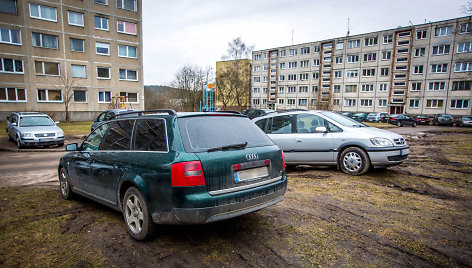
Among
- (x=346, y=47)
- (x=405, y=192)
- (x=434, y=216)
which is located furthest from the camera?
(x=346, y=47)

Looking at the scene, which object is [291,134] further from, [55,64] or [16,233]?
[55,64]

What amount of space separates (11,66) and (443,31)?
62.9m

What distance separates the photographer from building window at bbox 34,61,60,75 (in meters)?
29.2

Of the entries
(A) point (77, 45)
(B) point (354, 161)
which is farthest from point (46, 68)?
(B) point (354, 161)

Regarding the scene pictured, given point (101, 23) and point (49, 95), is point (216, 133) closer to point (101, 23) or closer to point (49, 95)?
point (49, 95)

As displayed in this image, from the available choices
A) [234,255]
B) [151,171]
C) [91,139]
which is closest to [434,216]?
[234,255]

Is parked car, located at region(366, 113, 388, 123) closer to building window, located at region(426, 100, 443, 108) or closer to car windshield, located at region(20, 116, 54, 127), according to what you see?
building window, located at region(426, 100, 443, 108)

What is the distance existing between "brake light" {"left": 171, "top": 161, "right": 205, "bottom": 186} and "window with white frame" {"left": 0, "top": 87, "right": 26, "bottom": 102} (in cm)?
3398

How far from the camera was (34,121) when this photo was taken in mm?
13344

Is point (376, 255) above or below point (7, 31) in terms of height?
below

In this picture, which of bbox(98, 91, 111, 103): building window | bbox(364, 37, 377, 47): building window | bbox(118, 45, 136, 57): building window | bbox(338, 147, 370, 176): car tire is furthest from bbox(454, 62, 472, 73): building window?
bbox(98, 91, 111, 103): building window

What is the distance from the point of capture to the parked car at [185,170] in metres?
2.91

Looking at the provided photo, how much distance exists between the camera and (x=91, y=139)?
466cm

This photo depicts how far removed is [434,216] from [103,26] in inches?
1472
